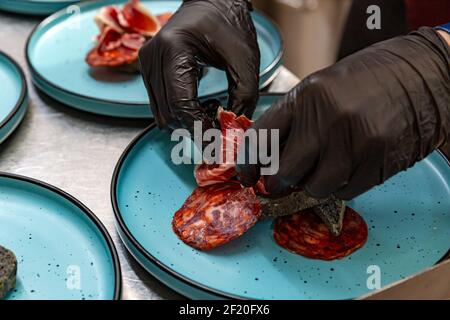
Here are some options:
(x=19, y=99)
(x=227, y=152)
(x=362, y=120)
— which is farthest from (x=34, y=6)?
(x=362, y=120)

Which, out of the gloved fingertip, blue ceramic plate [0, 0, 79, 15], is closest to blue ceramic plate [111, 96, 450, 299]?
the gloved fingertip

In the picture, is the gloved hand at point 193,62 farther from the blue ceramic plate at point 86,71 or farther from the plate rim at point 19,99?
the plate rim at point 19,99

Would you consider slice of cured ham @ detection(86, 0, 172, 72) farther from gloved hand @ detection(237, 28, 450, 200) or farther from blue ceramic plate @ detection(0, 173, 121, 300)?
gloved hand @ detection(237, 28, 450, 200)

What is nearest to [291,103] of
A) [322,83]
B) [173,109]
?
[322,83]

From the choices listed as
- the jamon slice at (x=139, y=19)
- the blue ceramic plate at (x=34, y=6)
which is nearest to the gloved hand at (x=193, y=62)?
the jamon slice at (x=139, y=19)

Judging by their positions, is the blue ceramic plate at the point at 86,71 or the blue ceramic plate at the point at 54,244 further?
the blue ceramic plate at the point at 86,71

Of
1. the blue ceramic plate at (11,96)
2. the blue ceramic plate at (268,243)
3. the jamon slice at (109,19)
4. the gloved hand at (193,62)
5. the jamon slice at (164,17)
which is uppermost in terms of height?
the gloved hand at (193,62)
